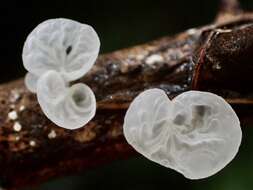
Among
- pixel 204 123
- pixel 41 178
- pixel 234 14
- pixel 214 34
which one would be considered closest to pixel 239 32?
pixel 214 34

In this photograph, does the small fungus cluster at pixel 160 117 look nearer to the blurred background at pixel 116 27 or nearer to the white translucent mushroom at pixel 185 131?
the white translucent mushroom at pixel 185 131

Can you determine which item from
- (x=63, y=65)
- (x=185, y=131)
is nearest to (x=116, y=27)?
(x=63, y=65)

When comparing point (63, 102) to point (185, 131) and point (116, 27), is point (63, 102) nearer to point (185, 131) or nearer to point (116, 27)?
point (185, 131)

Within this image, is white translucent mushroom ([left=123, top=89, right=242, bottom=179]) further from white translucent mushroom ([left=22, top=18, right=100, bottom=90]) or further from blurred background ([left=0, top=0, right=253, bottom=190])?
blurred background ([left=0, top=0, right=253, bottom=190])

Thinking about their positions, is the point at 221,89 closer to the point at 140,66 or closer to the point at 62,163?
the point at 140,66

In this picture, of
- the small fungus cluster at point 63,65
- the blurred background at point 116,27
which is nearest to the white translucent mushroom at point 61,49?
the small fungus cluster at point 63,65

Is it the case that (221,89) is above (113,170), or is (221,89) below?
above
